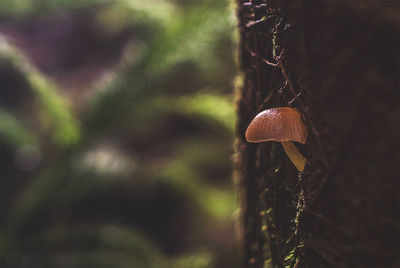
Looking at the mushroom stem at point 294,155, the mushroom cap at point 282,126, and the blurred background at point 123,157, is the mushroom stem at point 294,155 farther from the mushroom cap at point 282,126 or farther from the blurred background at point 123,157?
the blurred background at point 123,157

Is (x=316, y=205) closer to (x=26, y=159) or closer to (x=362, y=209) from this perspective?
(x=362, y=209)

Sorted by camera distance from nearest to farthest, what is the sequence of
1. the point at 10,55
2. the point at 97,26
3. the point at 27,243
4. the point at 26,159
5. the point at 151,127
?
the point at 10,55, the point at 27,243, the point at 26,159, the point at 151,127, the point at 97,26

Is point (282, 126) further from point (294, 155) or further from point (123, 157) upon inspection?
point (123, 157)

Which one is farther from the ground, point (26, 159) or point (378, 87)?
point (26, 159)

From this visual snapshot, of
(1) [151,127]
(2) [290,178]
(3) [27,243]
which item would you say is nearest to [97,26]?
(1) [151,127]

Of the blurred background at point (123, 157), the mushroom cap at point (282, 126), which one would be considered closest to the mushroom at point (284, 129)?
the mushroom cap at point (282, 126)

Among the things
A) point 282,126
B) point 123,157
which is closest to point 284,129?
point 282,126

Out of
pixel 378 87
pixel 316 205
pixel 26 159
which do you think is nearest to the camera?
pixel 378 87
